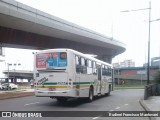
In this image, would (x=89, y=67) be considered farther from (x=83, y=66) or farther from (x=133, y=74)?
(x=133, y=74)

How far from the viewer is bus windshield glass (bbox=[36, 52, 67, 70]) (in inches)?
741

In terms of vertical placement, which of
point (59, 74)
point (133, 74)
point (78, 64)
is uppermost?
point (78, 64)

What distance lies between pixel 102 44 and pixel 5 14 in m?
33.1

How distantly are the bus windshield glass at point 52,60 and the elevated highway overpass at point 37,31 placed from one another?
697 inches

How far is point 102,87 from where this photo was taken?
27.3 m

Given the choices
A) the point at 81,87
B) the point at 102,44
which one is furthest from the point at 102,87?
the point at 102,44

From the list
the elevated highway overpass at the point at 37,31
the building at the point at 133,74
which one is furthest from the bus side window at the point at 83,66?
the building at the point at 133,74

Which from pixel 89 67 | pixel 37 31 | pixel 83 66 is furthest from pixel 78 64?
pixel 37 31

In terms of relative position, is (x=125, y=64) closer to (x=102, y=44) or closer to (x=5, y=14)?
(x=102, y=44)

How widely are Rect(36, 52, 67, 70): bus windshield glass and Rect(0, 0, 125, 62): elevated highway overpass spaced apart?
697 inches

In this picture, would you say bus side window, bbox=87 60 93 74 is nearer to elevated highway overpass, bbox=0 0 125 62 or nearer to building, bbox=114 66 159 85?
elevated highway overpass, bbox=0 0 125 62

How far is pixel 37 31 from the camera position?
44.7 metres

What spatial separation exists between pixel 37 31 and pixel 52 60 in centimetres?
2626

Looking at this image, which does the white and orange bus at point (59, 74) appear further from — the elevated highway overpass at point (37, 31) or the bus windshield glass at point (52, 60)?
the elevated highway overpass at point (37, 31)
